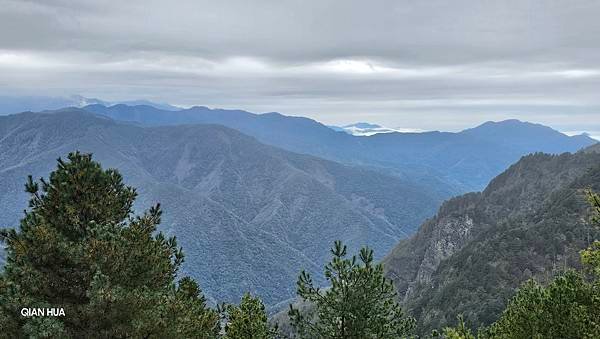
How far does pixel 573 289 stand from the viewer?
18.5 m

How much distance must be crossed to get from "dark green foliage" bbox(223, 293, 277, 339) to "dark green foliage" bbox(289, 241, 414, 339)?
113 inches

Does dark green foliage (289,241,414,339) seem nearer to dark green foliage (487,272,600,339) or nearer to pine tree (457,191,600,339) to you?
pine tree (457,191,600,339)

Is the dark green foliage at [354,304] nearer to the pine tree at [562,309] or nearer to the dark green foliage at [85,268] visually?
the pine tree at [562,309]

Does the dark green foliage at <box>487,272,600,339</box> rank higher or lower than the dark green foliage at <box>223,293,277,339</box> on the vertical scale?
higher

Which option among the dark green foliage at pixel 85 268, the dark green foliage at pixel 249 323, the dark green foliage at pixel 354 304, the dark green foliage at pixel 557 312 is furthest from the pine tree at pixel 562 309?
the dark green foliage at pixel 85 268

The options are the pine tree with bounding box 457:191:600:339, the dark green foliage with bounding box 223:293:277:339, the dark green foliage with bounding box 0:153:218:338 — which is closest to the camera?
the dark green foliage with bounding box 0:153:218:338

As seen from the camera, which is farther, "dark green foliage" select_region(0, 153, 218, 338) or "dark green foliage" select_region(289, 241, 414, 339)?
"dark green foliage" select_region(289, 241, 414, 339)

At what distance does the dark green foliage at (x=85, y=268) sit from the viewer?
15.4 meters

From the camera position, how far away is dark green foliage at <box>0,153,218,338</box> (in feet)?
50.6

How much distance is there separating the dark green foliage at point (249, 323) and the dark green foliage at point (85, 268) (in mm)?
2102

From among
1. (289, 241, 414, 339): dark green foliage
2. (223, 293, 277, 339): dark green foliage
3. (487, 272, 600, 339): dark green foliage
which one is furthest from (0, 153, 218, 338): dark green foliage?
(487, 272, 600, 339): dark green foliage

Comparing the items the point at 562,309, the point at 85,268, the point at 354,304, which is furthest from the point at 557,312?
the point at 85,268

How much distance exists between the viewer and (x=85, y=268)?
16.6 meters

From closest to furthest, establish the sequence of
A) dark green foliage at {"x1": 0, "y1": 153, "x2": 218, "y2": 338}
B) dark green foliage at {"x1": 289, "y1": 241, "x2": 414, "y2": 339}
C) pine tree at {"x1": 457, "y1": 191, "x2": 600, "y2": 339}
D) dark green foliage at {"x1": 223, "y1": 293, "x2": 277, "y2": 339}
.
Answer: dark green foliage at {"x1": 0, "y1": 153, "x2": 218, "y2": 338}
pine tree at {"x1": 457, "y1": 191, "x2": 600, "y2": 339}
dark green foliage at {"x1": 289, "y1": 241, "x2": 414, "y2": 339}
dark green foliage at {"x1": 223, "y1": 293, "x2": 277, "y2": 339}
